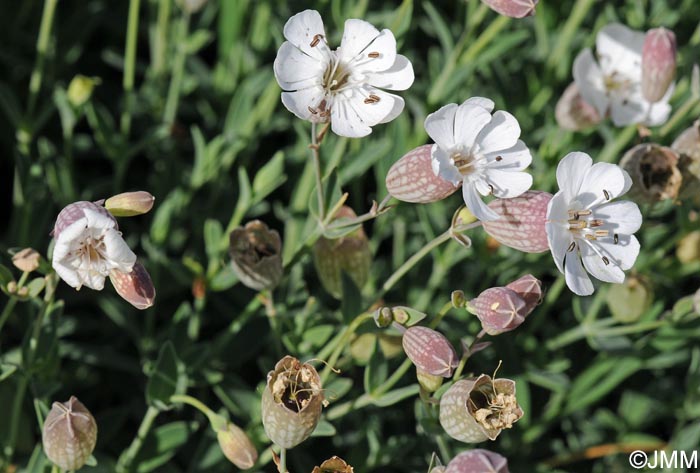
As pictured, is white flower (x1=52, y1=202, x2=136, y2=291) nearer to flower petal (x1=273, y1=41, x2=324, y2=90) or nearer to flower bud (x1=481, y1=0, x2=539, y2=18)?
flower petal (x1=273, y1=41, x2=324, y2=90)

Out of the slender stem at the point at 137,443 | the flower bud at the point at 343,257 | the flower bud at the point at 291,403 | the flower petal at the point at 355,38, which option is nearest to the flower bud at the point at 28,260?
the slender stem at the point at 137,443

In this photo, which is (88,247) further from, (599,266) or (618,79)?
(618,79)

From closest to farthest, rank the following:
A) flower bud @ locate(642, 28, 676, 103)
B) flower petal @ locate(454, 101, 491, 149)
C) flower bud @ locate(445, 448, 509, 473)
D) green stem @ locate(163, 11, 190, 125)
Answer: flower bud @ locate(445, 448, 509, 473)
flower petal @ locate(454, 101, 491, 149)
flower bud @ locate(642, 28, 676, 103)
green stem @ locate(163, 11, 190, 125)

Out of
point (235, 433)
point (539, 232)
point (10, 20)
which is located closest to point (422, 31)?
point (10, 20)

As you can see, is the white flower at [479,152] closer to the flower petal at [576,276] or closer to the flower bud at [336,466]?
the flower petal at [576,276]

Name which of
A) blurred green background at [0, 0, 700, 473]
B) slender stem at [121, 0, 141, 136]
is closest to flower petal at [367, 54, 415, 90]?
blurred green background at [0, 0, 700, 473]

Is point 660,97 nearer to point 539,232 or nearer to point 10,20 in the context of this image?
point 539,232
